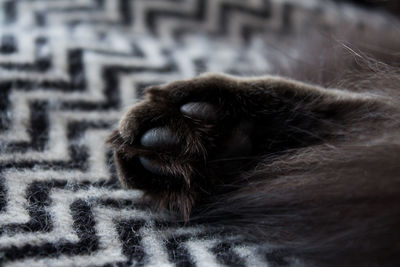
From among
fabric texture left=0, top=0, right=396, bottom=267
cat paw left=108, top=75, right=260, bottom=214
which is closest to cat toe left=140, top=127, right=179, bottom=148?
cat paw left=108, top=75, right=260, bottom=214

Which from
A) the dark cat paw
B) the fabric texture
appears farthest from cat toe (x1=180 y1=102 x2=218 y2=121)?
the fabric texture

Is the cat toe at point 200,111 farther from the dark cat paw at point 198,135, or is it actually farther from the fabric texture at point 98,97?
the fabric texture at point 98,97

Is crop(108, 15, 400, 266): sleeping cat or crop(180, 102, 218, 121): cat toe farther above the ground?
crop(180, 102, 218, 121): cat toe

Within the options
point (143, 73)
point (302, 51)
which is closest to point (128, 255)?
point (143, 73)

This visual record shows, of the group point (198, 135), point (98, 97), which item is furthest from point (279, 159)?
point (98, 97)

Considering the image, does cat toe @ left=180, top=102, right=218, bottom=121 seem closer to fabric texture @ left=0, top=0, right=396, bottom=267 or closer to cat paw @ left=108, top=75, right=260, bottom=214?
cat paw @ left=108, top=75, right=260, bottom=214

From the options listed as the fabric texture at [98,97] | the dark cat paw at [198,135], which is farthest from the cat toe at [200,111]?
the fabric texture at [98,97]
